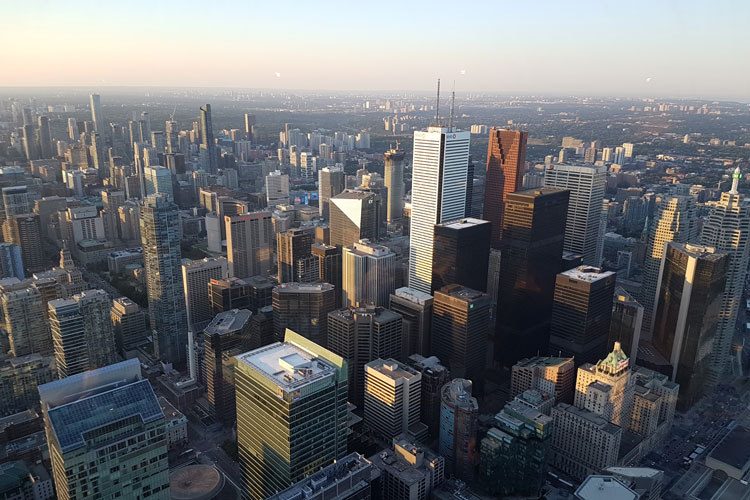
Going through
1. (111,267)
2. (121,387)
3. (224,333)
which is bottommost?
(111,267)

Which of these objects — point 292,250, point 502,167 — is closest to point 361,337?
point 292,250

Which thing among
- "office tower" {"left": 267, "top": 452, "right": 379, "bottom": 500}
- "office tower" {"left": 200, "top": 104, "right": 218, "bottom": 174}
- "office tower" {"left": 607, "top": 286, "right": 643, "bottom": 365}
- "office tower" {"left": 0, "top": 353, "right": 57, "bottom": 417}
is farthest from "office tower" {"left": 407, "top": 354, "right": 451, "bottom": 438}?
"office tower" {"left": 200, "top": 104, "right": 218, "bottom": 174}

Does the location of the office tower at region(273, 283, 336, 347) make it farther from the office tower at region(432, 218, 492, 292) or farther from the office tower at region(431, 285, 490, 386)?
the office tower at region(432, 218, 492, 292)

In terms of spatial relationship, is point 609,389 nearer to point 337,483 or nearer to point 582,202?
point 337,483

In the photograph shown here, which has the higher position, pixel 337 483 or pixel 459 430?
pixel 337 483

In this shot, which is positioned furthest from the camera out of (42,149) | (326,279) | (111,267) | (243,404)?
(42,149)

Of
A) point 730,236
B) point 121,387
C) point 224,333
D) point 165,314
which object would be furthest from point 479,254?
point 121,387

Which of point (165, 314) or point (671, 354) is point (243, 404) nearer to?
point (165, 314)
